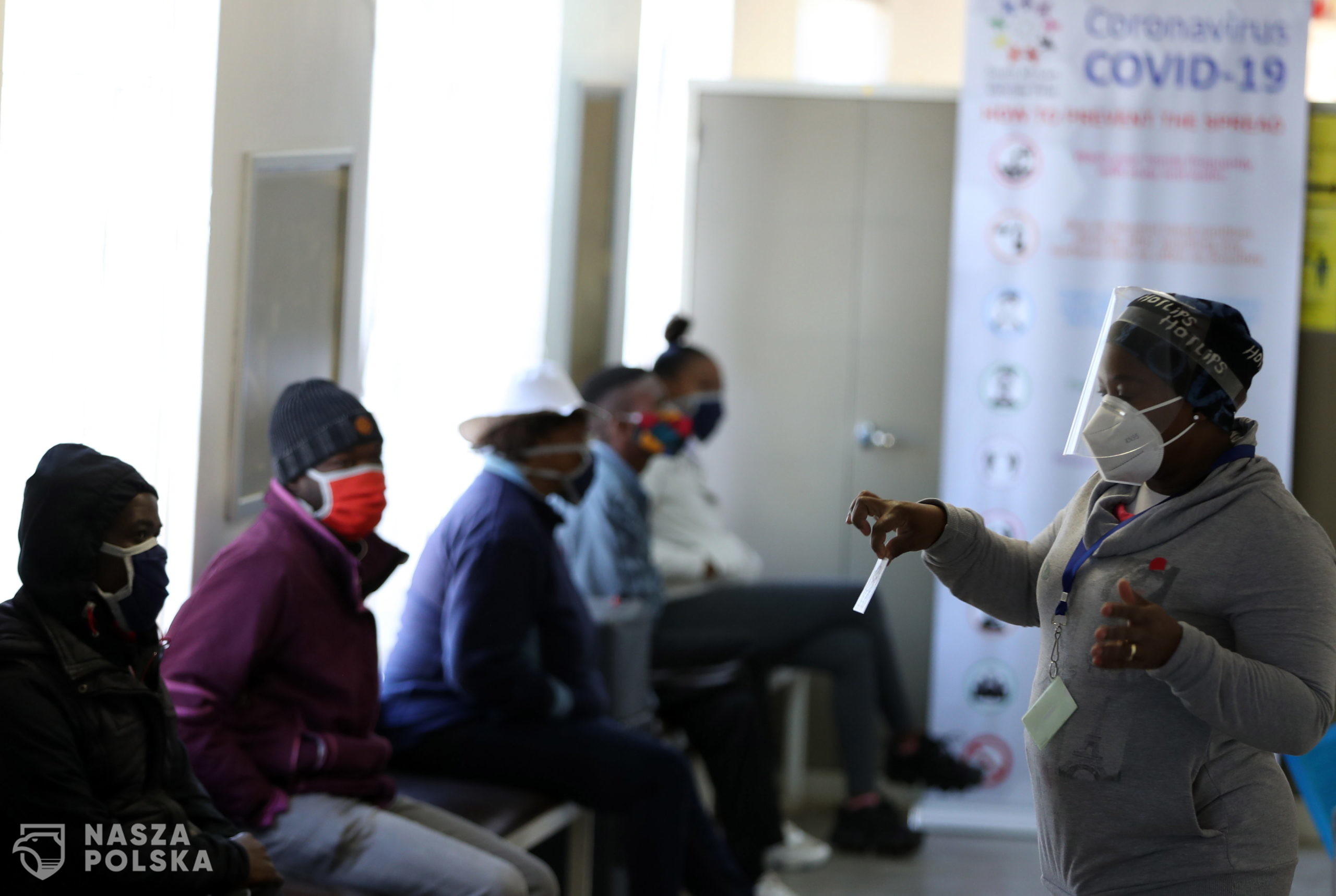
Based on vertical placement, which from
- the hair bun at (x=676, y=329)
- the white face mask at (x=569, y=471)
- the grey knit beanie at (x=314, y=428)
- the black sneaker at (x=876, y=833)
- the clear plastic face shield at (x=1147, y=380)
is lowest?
the black sneaker at (x=876, y=833)

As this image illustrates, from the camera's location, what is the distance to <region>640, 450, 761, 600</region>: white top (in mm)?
4441

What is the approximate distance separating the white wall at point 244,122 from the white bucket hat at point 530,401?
656 millimetres

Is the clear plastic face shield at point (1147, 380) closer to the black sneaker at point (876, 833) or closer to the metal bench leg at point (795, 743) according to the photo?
the black sneaker at point (876, 833)

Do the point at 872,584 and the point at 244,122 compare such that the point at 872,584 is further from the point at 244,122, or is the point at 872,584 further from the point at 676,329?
the point at 676,329

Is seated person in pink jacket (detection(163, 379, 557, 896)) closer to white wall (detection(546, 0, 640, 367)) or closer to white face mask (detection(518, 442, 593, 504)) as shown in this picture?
white face mask (detection(518, 442, 593, 504))

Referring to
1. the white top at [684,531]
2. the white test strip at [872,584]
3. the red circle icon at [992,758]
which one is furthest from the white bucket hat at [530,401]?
the red circle icon at [992,758]

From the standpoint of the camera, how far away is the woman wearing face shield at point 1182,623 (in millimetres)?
1599

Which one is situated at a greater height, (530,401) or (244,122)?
(244,122)

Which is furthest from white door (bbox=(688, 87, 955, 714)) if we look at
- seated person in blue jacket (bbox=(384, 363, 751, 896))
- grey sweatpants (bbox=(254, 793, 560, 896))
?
grey sweatpants (bbox=(254, 793, 560, 896))

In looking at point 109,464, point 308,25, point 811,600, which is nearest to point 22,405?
point 109,464

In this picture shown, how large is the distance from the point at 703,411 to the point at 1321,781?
2258mm

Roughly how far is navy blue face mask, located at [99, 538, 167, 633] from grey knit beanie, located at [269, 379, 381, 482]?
0.62 metres

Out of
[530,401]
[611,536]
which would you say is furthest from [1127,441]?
[611,536]

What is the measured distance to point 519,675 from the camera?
9.95 ft
